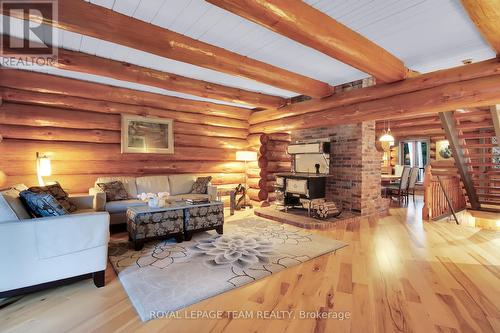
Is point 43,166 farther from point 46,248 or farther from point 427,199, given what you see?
point 427,199

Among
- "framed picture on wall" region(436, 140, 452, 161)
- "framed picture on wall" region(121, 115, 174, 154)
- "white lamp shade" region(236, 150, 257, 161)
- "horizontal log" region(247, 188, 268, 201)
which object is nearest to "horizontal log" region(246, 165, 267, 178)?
"horizontal log" region(247, 188, 268, 201)

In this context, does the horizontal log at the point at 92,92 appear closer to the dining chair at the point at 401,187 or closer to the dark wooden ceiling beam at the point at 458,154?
the dark wooden ceiling beam at the point at 458,154

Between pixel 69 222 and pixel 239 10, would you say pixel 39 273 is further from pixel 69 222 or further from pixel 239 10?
pixel 239 10

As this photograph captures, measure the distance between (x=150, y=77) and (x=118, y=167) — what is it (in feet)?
7.18

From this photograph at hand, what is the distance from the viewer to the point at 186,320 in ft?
6.75

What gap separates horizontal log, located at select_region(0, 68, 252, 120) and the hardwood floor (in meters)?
3.64

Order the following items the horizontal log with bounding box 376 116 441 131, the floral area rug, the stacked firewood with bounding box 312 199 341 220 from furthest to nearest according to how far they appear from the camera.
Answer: the horizontal log with bounding box 376 116 441 131, the stacked firewood with bounding box 312 199 341 220, the floral area rug

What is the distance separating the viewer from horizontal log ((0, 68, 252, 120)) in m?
4.35

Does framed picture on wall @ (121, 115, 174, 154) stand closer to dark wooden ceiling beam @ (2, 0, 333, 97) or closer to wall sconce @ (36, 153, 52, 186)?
wall sconce @ (36, 153, 52, 186)

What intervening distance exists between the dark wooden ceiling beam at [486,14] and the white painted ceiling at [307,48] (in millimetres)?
266

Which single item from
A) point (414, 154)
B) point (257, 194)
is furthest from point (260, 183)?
point (414, 154)

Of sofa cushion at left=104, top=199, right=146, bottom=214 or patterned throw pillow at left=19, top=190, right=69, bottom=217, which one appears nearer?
patterned throw pillow at left=19, top=190, right=69, bottom=217

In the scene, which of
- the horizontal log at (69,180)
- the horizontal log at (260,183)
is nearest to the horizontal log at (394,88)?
the horizontal log at (260,183)

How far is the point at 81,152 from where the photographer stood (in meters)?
5.07
